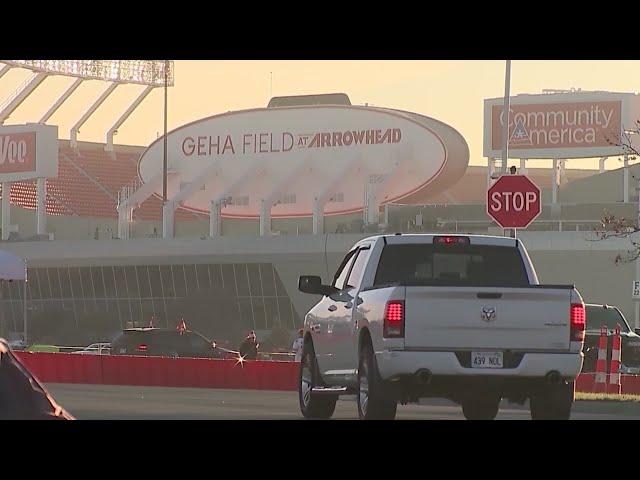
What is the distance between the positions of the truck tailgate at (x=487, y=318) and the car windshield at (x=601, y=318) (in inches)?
735

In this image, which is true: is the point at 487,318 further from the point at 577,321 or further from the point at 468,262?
the point at 468,262

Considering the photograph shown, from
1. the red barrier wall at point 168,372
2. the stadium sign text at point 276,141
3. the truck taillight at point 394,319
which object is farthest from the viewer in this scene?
the stadium sign text at point 276,141

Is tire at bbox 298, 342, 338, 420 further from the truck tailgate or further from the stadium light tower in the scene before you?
the stadium light tower

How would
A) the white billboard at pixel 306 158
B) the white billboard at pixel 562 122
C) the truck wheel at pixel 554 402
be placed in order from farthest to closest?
the white billboard at pixel 306 158
the white billboard at pixel 562 122
the truck wheel at pixel 554 402

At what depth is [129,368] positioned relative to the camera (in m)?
36.1

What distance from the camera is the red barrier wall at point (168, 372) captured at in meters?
34.1

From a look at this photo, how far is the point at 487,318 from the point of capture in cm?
1725

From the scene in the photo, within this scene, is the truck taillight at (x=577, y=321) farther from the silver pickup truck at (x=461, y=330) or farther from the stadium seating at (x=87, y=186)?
the stadium seating at (x=87, y=186)

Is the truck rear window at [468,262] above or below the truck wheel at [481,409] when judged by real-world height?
above

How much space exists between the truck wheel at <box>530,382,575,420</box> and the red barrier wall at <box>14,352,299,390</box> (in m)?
15.3

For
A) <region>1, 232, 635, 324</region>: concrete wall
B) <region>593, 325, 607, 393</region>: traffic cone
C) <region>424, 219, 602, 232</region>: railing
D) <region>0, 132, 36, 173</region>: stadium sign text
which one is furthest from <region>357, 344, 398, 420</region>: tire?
<region>0, 132, 36, 173</region>: stadium sign text

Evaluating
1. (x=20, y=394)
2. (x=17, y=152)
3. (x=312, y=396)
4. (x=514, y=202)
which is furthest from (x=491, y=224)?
(x=20, y=394)

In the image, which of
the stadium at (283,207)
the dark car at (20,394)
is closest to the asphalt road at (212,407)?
the dark car at (20,394)
